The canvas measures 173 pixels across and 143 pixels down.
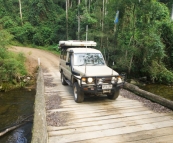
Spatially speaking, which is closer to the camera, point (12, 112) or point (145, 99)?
point (145, 99)

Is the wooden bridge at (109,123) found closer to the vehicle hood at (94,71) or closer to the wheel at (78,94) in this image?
the wheel at (78,94)

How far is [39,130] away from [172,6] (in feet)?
96.5

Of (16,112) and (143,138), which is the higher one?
(143,138)

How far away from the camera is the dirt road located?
4.66 m

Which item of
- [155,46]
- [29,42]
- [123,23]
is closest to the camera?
[155,46]

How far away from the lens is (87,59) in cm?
820

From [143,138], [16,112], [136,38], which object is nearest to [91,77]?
[143,138]

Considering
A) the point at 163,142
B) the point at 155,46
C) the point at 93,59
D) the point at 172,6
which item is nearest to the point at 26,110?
the point at 93,59

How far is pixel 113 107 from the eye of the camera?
6848 millimetres

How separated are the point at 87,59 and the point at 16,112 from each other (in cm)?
490

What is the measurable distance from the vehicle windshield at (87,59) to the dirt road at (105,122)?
64.5 inches

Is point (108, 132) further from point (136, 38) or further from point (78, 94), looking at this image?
point (136, 38)

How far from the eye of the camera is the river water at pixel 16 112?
7.38 metres

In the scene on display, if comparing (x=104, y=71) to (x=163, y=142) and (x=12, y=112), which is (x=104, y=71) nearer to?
(x=163, y=142)
